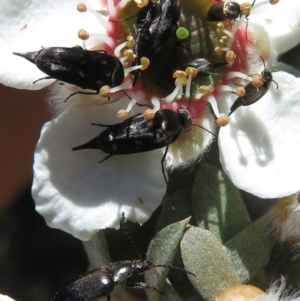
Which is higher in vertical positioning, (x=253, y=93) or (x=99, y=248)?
(x=253, y=93)

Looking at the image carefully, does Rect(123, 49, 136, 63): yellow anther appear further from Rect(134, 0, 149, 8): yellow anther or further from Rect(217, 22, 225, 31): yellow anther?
Rect(217, 22, 225, 31): yellow anther

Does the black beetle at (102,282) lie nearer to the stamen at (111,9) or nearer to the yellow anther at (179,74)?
the yellow anther at (179,74)

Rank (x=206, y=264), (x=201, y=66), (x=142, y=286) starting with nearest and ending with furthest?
(x=206, y=264) < (x=142, y=286) < (x=201, y=66)

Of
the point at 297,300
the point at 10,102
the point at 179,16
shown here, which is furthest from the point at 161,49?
the point at 10,102

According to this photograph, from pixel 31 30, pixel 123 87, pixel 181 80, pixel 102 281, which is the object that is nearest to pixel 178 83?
pixel 181 80

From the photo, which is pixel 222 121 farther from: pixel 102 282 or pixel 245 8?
pixel 102 282

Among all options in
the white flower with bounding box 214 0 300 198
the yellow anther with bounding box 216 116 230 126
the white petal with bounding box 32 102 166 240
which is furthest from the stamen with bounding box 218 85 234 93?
the white petal with bounding box 32 102 166 240
